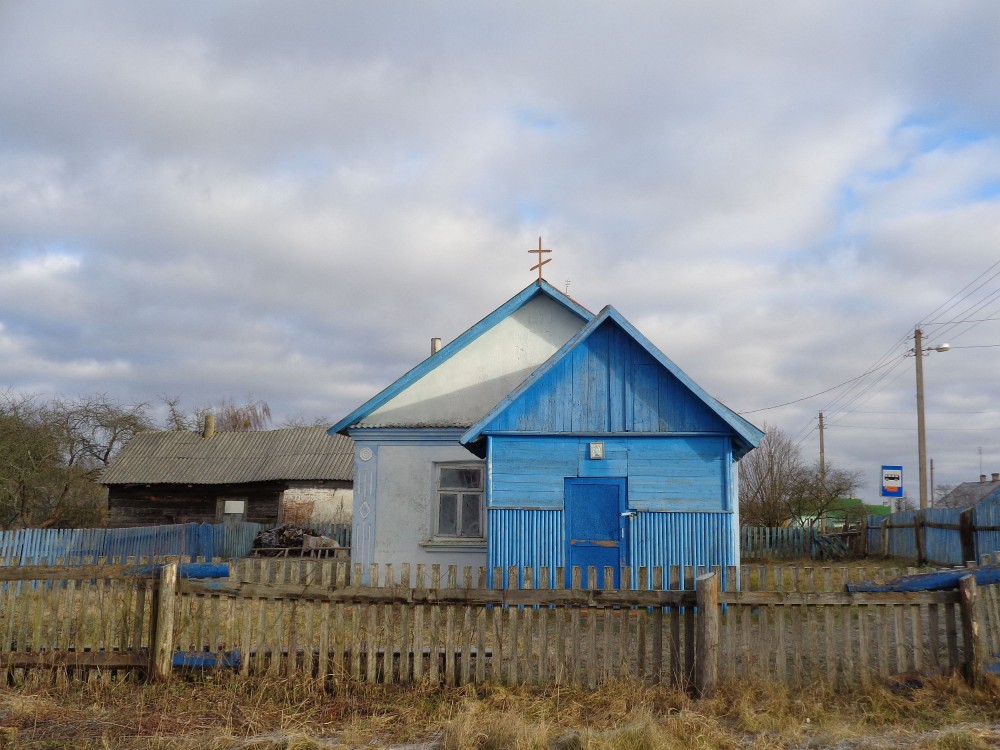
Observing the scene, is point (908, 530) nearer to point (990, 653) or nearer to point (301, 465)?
point (990, 653)

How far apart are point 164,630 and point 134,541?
1886cm

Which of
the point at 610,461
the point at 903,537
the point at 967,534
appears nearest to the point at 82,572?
the point at 610,461

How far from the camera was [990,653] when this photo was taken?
6844mm

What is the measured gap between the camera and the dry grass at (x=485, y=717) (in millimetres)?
5742

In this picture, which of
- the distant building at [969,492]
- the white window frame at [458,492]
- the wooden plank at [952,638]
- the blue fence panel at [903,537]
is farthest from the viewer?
the distant building at [969,492]

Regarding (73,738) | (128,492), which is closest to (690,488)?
(73,738)

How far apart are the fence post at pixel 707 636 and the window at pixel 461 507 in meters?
7.65

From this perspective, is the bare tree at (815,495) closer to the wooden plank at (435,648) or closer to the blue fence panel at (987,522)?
the blue fence panel at (987,522)

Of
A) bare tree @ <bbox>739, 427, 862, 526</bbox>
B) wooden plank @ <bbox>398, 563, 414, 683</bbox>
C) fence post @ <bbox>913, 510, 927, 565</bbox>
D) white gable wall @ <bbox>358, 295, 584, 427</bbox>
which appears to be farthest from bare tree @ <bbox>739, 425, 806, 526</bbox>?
wooden plank @ <bbox>398, 563, 414, 683</bbox>

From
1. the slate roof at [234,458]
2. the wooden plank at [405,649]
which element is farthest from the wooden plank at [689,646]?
the slate roof at [234,458]

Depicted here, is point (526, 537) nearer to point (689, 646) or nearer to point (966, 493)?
point (689, 646)

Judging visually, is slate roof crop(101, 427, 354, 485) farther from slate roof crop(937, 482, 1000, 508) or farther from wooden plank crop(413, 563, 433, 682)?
slate roof crop(937, 482, 1000, 508)

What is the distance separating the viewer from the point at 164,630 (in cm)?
724

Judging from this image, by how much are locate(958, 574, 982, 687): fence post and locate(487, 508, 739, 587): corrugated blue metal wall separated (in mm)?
4871
